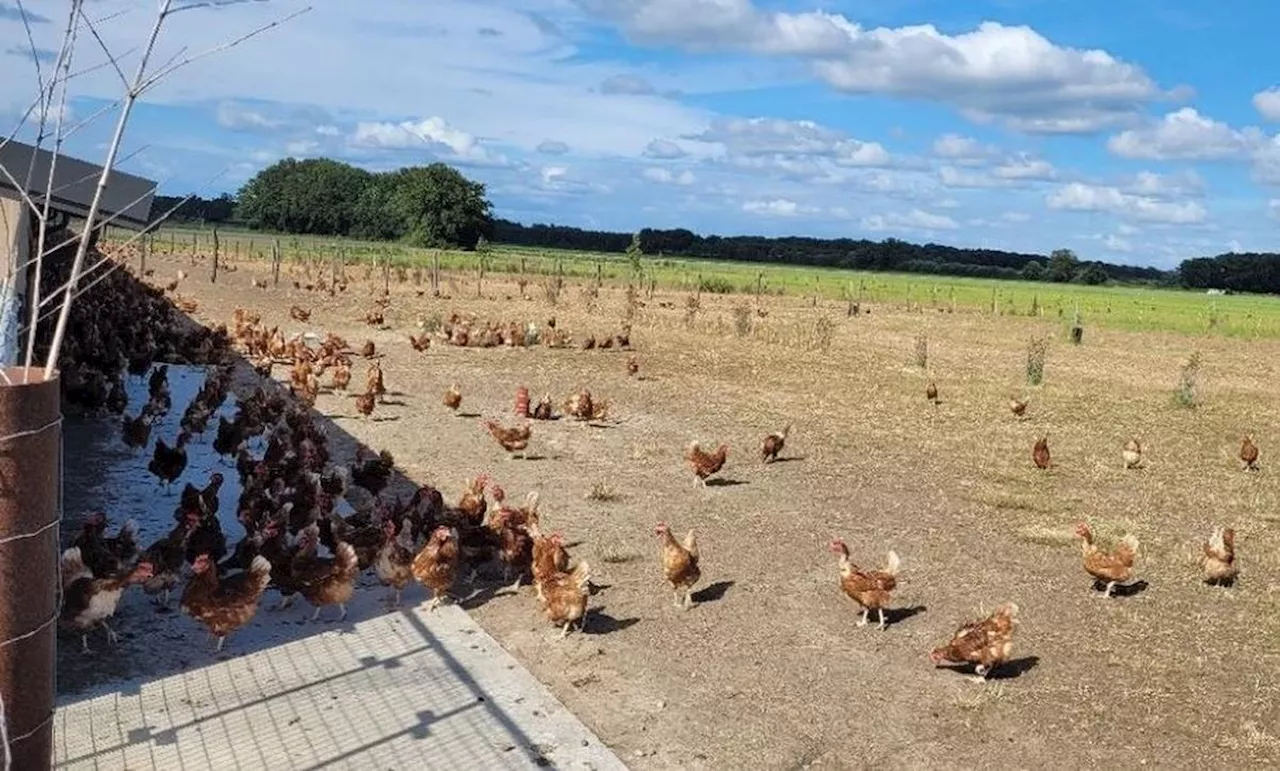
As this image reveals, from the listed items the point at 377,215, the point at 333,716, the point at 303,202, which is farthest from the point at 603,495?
the point at 303,202

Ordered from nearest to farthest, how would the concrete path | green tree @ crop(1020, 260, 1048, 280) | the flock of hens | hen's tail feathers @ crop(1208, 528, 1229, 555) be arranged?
the concrete path → the flock of hens → hen's tail feathers @ crop(1208, 528, 1229, 555) → green tree @ crop(1020, 260, 1048, 280)

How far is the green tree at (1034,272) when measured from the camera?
349 ft

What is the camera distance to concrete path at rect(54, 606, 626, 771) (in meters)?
5.28

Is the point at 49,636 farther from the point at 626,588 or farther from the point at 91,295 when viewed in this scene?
the point at 91,295

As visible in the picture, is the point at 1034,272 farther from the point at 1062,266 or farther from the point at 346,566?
the point at 346,566

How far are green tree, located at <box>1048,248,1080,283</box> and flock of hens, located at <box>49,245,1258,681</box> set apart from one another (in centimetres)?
10149

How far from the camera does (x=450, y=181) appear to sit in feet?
283

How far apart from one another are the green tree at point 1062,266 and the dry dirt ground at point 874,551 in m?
86.8

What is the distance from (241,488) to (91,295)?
8.58 m

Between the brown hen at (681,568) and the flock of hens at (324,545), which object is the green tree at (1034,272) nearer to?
the flock of hens at (324,545)

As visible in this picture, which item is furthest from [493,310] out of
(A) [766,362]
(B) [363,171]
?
(B) [363,171]

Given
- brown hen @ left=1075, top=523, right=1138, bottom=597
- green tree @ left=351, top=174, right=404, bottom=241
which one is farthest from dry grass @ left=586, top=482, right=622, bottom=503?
green tree @ left=351, top=174, right=404, bottom=241

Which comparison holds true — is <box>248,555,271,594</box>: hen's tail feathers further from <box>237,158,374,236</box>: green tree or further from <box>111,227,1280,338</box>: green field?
<box>237,158,374,236</box>: green tree

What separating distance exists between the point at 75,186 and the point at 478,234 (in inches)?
3108
